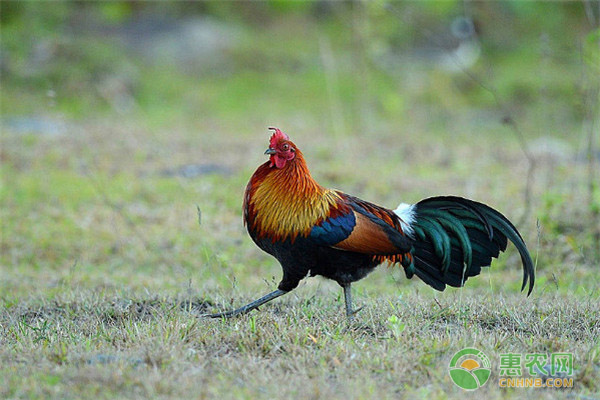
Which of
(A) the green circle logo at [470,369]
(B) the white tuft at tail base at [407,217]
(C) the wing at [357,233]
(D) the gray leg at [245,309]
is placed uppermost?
(B) the white tuft at tail base at [407,217]

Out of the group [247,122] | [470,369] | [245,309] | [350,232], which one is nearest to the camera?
[470,369]

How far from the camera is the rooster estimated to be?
13.0ft

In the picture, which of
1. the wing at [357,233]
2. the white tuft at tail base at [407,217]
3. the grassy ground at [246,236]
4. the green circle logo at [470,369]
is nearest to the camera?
the green circle logo at [470,369]

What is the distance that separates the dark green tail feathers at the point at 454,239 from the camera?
164 inches

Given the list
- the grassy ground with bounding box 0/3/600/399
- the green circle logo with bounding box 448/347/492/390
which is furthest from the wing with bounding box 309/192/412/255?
the green circle logo with bounding box 448/347/492/390

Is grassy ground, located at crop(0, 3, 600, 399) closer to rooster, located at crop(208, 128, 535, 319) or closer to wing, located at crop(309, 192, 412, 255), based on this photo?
rooster, located at crop(208, 128, 535, 319)

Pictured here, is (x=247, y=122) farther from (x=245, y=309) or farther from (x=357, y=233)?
(x=357, y=233)

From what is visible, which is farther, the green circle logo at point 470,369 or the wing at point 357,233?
the wing at point 357,233

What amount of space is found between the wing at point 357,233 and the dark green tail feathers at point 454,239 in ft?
0.74

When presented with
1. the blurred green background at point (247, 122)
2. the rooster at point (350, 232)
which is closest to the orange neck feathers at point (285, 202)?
the rooster at point (350, 232)

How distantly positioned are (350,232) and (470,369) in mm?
1079

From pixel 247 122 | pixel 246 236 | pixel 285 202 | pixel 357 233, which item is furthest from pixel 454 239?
pixel 247 122

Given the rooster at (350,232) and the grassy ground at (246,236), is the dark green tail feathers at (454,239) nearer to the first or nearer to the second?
the rooster at (350,232)

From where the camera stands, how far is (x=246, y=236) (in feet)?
23.4
